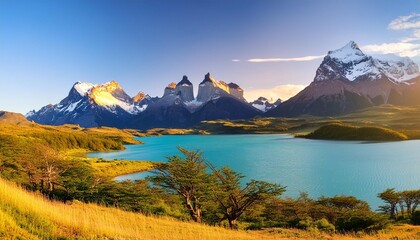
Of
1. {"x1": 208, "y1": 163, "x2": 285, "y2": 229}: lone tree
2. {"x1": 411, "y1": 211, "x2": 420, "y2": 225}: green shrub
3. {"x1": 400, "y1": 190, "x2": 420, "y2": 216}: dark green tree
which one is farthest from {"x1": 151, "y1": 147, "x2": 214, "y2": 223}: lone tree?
{"x1": 400, "y1": 190, "x2": 420, "y2": 216}: dark green tree

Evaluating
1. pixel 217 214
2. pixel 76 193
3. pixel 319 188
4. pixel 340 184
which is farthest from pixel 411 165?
pixel 76 193

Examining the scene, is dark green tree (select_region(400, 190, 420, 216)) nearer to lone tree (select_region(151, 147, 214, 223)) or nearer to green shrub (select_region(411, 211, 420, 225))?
green shrub (select_region(411, 211, 420, 225))

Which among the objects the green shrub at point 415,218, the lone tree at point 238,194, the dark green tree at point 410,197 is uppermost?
the lone tree at point 238,194

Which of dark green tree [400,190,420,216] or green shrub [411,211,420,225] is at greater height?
dark green tree [400,190,420,216]

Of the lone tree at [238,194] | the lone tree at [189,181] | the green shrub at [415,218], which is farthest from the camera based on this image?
the green shrub at [415,218]

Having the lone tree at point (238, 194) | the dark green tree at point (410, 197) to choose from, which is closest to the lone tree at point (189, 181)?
the lone tree at point (238, 194)

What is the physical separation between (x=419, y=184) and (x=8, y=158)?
88517 millimetres

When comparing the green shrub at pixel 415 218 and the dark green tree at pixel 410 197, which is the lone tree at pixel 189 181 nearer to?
the green shrub at pixel 415 218

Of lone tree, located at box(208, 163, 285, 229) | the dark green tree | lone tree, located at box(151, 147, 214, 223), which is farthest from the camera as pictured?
the dark green tree

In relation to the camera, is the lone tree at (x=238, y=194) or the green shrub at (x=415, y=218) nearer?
the lone tree at (x=238, y=194)

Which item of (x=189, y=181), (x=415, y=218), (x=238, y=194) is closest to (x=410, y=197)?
(x=415, y=218)

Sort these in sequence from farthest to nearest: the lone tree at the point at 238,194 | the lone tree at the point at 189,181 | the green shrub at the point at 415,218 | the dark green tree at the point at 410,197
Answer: the dark green tree at the point at 410,197 < the green shrub at the point at 415,218 < the lone tree at the point at 189,181 < the lone tree at the point at 238,194

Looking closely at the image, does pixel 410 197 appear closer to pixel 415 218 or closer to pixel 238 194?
pixel 415 218

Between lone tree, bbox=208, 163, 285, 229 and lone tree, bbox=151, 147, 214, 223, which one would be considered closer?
lone tree, bbox=208, 163, 285, 229
